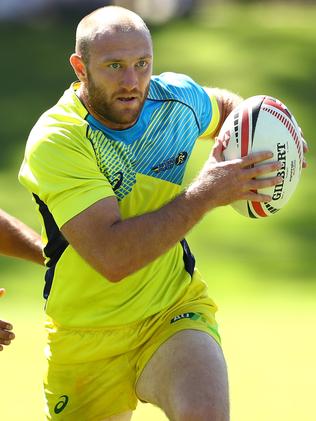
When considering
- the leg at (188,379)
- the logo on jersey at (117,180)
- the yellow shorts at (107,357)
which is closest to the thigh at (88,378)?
the yellow shorts at (107,357)

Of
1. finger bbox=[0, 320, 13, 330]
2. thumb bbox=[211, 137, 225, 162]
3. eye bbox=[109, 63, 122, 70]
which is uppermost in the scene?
eye bbox=[109, 63, 122, 70]

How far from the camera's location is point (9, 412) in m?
7.31

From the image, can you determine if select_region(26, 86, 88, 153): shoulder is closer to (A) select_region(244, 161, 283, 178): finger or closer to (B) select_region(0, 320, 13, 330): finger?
(A) select_region(244, 161, 283, 178): finger

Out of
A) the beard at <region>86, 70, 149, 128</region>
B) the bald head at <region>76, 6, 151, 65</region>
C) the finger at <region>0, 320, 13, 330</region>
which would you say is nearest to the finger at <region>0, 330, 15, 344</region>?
the finger at <region>0, 320, 13, 330</region>

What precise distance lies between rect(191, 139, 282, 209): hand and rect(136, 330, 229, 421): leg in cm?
69

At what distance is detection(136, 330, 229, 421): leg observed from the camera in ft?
16.8

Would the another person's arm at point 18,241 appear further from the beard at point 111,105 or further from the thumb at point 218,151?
the thumb at point 218,151

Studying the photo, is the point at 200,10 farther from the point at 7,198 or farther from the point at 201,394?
the point at 201,394

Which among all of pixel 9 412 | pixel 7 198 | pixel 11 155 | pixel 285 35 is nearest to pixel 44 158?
pixel 9 412

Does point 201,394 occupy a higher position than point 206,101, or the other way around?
point 206,101

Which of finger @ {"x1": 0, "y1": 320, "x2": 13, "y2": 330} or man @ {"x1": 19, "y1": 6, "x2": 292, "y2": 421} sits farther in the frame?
finger @ {"x1": 0, "y1": 320, "x2": 13, "y2": 330}

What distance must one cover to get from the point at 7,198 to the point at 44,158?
7.55m

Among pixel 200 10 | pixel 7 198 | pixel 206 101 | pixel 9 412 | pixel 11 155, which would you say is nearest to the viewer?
pixel 206 101

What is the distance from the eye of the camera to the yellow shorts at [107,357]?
5.67 meters
